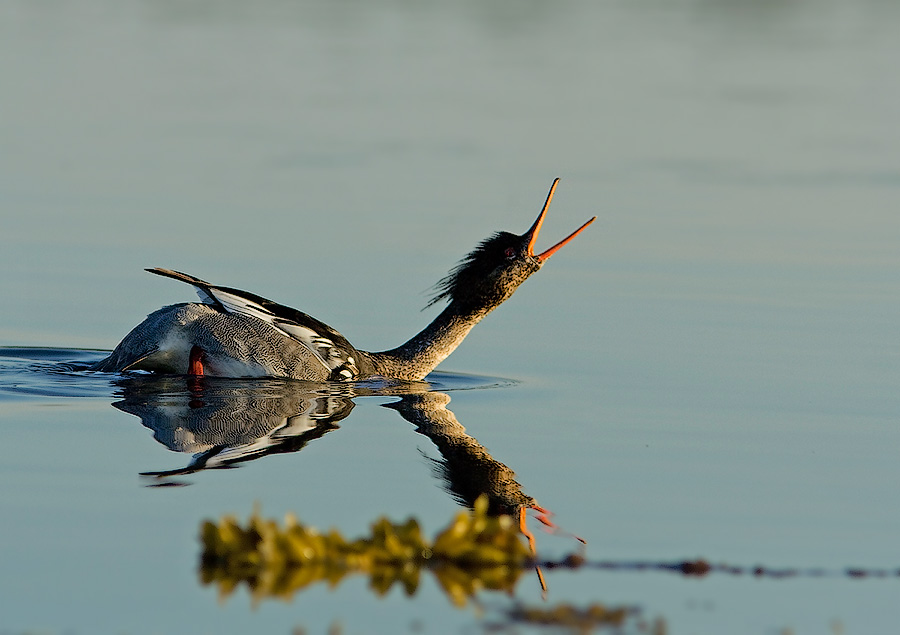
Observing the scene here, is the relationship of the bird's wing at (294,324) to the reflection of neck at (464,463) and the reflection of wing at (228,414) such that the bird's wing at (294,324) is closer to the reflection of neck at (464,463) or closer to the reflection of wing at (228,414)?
the reflection of wing at (228,414)

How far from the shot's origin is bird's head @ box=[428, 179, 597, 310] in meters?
11.1

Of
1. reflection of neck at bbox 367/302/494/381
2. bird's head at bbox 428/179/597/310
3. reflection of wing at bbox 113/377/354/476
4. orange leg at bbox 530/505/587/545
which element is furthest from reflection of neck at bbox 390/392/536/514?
bird's head at bbox 428/179/597/310

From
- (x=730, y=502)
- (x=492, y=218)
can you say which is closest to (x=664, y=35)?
(x=492, y=218)

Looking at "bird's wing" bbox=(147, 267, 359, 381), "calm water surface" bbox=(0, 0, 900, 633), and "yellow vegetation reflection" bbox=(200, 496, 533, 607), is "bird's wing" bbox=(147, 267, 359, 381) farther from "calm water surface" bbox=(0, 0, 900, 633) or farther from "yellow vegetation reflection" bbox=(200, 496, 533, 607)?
"yellow vegetation reflection" bbox=(200, 496, 533, 607)

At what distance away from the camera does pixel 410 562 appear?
5.90m

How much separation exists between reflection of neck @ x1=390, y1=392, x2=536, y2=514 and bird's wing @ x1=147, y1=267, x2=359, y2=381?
0.66 metres

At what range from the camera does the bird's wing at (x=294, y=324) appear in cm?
1014

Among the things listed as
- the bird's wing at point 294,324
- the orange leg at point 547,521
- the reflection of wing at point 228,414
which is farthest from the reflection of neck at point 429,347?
the orange leg at point 547,521

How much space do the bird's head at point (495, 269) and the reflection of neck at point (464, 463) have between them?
58.0 inches

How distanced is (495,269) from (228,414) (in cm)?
289

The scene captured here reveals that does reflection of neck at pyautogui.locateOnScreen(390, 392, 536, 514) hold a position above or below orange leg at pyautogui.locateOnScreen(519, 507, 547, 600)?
above

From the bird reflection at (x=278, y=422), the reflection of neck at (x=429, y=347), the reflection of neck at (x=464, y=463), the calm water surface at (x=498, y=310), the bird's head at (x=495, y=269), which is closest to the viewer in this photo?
the calm water surface at (x=498, y=310)

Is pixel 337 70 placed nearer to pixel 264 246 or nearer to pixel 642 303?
pixel 264 246

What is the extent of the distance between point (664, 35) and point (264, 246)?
60.4ft
